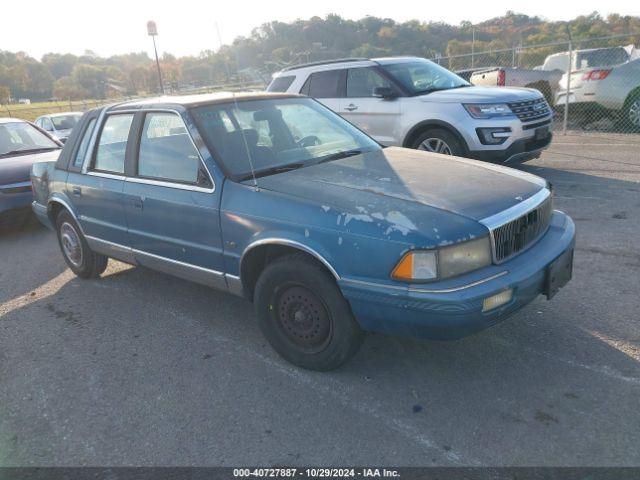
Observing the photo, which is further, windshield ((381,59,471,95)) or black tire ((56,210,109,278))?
windshield ((381,59,471,95))

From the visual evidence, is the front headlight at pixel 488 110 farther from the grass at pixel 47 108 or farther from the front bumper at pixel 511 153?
the grass at pixel 47 108

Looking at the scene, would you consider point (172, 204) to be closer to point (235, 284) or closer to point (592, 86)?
point (235, 284)

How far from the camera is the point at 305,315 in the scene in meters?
3.30

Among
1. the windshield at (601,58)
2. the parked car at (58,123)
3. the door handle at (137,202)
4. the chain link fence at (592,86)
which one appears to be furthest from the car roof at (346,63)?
the parked car at (58,123)

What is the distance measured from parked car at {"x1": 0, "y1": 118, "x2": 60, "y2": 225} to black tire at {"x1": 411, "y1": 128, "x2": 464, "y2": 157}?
4.69 m

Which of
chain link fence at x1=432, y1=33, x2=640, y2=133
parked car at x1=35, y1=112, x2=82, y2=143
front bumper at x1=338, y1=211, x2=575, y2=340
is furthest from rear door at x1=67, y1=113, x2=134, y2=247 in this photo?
parked car at x1=35, y1=112, x2=82, y2=143

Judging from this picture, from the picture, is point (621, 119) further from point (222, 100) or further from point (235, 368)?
point (235, 368)

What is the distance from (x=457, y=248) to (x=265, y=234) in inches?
44.7

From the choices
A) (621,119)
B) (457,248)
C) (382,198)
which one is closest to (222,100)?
(382,198)

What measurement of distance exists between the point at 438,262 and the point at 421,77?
6.08m

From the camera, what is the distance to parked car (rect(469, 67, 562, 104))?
13960mm

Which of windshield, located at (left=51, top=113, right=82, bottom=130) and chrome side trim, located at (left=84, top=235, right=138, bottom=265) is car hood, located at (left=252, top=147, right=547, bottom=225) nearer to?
chrome side trim, located at (left=84, top=235, right=138, bottom=265)

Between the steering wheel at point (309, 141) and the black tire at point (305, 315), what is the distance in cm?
118

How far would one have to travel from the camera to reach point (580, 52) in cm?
1412
